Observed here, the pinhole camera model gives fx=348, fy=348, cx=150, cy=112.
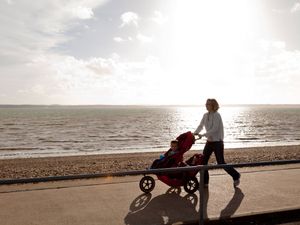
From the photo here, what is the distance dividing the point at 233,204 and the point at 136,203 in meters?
1.50

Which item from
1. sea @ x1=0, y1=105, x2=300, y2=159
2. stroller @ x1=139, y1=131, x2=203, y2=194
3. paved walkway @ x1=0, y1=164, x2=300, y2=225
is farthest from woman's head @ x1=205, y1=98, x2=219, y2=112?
sea @ x1=0, y1=105, x2=300, y2=159

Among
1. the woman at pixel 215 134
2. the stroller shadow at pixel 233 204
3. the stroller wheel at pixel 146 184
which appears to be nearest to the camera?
the stroller shadow at pixel 233 204

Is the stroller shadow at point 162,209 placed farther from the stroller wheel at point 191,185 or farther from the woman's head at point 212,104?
the woman's head at point 212,104

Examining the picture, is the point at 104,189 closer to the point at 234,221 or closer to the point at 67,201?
the point at 67,201

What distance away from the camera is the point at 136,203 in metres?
5.43

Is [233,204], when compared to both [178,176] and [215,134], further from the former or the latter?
[215,134]

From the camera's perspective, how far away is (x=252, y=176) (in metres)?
7.34

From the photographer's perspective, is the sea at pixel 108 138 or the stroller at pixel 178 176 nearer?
the stroller at pixel 178 176

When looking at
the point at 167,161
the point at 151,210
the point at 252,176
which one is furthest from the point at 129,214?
the point at 252,176

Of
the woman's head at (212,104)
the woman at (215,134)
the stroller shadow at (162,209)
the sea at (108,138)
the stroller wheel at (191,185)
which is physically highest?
the woman's head at (212,104)

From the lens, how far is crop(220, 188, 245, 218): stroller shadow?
4816 mm

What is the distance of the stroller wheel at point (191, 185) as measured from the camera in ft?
20.3

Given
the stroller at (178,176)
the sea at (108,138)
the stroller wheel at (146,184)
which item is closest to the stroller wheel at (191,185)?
the stroller at (178,176)

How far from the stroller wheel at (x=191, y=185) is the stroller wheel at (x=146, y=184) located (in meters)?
0.61
